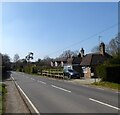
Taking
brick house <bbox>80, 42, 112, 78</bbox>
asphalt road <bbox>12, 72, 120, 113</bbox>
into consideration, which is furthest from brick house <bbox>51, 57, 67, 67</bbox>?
asphalt road <bbox>12, 72, 120, 113</bbox>

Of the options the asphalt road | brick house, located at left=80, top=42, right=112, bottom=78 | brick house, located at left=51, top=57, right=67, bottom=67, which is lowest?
the asphalt road

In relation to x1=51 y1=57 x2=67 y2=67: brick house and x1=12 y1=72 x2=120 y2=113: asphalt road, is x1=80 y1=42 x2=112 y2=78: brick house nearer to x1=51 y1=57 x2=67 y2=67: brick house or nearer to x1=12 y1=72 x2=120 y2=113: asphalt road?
x1=12 y1=72 x2=120 y2=113: asphalt road

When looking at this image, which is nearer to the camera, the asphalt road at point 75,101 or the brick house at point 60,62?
the asphalt road at point 75,101

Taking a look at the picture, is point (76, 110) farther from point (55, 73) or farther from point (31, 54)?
point (31, 54)

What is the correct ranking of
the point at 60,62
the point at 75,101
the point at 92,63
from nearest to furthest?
1. the point at 75,101
2. the point at 92,63
3. the point at 60,62

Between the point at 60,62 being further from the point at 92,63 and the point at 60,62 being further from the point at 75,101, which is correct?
the point at 75,101

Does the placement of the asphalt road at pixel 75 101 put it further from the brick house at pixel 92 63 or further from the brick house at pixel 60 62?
the brick house at pixel 60 62

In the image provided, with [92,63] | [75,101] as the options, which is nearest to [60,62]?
[92,63]

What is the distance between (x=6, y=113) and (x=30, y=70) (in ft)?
277

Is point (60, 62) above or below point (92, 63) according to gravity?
above

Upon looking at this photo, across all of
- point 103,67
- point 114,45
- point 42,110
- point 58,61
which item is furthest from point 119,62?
point 58,61

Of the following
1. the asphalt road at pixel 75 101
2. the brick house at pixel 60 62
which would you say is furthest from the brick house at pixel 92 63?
the brick house at pixel 60 62

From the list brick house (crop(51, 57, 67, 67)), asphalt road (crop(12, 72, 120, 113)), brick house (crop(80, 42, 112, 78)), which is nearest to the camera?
asphalt road (crop(12, 72, 120, 113))

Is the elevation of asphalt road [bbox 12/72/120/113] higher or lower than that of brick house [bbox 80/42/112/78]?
lower
